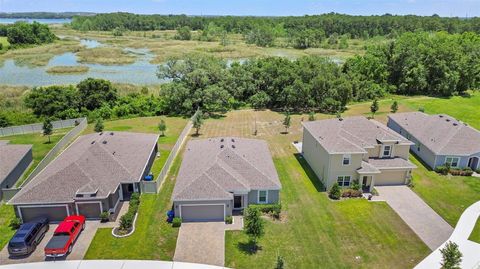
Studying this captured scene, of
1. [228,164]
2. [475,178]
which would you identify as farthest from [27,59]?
[475,178]

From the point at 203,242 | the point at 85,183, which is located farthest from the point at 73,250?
the point at 203,242

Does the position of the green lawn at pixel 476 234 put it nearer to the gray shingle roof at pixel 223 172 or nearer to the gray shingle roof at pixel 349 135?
the gray shingle roof at pixel 349 135

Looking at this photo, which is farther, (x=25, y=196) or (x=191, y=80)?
(x=191, y=80)

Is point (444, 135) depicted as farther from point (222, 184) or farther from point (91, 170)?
point (91, 170)

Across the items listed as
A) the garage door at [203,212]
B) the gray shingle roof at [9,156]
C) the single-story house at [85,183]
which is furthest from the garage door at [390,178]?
the gray shingle roof at [9,156]

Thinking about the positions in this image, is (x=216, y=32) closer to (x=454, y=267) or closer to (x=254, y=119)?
(x=254, y=119)

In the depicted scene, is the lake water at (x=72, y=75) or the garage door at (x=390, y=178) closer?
the garage door at (x=390, y=178)
